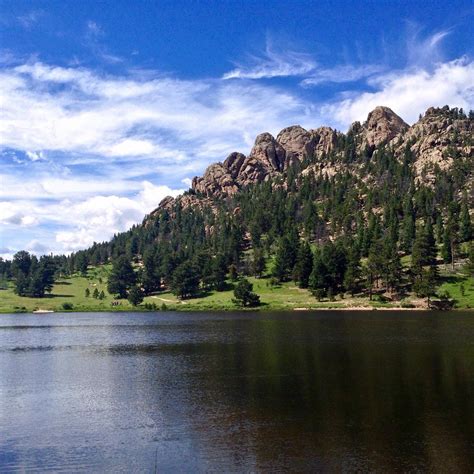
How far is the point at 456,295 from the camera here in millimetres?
160500

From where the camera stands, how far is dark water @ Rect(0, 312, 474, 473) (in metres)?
30.1

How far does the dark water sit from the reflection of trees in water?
132 millimetres

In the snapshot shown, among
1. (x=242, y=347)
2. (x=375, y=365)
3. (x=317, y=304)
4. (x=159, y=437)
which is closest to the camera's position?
(x=159, y=437)

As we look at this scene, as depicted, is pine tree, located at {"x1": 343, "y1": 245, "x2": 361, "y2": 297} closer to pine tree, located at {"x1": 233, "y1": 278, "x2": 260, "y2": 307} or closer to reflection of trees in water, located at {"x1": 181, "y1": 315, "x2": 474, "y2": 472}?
pine tree, located at {"x1": 233, "y1": 278, "x2": 260, "y2": 307}

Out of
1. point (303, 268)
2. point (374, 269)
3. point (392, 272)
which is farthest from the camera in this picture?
point (303, 268)

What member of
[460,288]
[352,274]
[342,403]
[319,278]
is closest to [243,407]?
[342,403]

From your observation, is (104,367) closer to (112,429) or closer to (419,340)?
(112,429)

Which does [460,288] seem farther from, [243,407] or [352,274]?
[243,407]

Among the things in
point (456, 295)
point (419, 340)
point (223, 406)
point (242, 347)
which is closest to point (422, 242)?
point (456, 295)

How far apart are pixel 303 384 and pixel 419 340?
131 feet

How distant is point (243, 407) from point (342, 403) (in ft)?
27.0

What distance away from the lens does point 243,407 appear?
136 feet

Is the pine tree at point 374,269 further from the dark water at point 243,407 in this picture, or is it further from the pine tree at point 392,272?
the dark water at point 243,407

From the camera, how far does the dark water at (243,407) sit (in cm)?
3011
